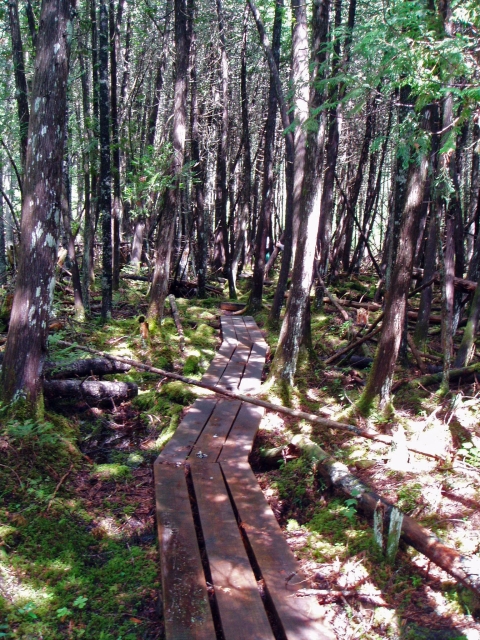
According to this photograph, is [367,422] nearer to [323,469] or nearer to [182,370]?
[323,469]

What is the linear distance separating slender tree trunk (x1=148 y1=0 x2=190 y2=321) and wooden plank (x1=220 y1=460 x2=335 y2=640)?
6.68 metres

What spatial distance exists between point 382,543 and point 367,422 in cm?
286

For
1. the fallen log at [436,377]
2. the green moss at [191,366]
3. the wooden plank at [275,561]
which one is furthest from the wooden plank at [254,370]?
the wooden plank at [275,561]

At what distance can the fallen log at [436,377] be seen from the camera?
26.2 feet

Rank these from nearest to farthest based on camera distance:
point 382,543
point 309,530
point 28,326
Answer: point 382,543 < point 309,530 < point 28,326

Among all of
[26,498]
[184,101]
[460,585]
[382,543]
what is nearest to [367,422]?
[382,543]

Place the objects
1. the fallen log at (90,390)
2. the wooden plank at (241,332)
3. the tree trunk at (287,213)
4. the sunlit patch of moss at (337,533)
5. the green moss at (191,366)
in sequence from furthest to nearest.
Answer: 1. the wooden plank at (241,332)
2. the tree trunk at (287,213)
3. the green moss at (191,366)
4. the fallen log at (90,390)
5. the sunlit patch of moss at (337,533)

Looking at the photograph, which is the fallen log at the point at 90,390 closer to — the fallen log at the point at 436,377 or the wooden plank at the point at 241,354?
the wooden plank at the point at 241,354

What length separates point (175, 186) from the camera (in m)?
11.3

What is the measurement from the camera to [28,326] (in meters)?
6.02

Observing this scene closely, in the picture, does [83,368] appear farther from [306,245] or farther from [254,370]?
[306,245]

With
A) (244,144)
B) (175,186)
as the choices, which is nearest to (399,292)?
(175,186)

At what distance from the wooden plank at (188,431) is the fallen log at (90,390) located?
1206mm

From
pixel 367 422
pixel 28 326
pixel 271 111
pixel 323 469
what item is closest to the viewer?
pixel 323 469
